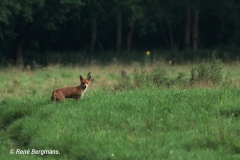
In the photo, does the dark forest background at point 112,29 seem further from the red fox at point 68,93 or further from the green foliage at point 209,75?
the red fox at point 68,93

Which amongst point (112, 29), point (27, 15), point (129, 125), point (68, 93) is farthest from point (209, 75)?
point (112, 29)

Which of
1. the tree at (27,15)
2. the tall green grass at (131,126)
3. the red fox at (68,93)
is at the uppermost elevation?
the tree at (27,15)

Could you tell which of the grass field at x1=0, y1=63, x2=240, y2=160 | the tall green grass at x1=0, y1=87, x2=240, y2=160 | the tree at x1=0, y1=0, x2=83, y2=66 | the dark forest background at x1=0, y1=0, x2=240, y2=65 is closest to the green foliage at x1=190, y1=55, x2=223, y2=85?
the grass field at x1=0, y1=63, x2=240, y2=160

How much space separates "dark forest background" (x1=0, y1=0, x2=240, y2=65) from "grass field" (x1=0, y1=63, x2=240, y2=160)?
22.2m

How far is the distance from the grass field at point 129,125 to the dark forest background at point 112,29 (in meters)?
22.2

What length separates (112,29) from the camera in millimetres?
53562

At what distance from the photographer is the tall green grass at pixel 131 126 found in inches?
416

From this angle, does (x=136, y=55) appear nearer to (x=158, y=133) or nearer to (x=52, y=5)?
(x=52, y=5)

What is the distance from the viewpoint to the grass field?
10.6 metres

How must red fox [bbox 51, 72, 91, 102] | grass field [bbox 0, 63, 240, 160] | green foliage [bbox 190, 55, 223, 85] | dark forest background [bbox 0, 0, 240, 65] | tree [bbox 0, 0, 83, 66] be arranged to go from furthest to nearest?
dark forest background [bbox 0, 0, 240, 65] → tree [bbox 0, 0, 83, 66] → green foliage [bbox 190, 55, 223, 85] → red fox [bbox 51, 72, 91, 102] → grass field [bbox 0, 63, 240, 160]

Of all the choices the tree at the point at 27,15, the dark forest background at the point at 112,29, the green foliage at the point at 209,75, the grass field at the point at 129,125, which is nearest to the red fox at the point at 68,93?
Answer: the grass field at the point at 129,125

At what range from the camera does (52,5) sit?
129 feet

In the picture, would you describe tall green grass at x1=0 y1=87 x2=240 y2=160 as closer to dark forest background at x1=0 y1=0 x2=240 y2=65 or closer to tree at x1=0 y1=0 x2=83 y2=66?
tree at x1=0 y1=0 x2=83 y2=66

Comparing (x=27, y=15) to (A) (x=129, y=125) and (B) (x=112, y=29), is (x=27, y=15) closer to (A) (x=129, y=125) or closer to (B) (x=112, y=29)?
(B) (x=112, y=29)
